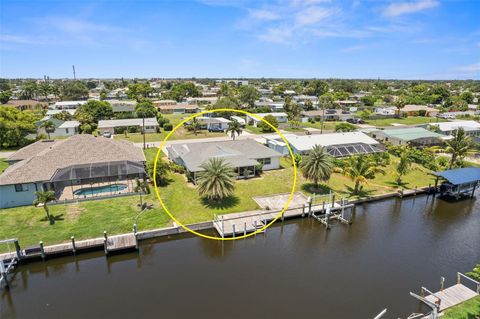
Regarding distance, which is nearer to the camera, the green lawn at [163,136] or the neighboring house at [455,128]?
the green lawn at [163,136]

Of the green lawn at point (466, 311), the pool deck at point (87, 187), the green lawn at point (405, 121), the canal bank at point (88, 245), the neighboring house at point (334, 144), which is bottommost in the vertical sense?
the green lawn at point (466, 311)

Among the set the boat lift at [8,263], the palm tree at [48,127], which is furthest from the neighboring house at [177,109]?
the boat lift at [8,263]

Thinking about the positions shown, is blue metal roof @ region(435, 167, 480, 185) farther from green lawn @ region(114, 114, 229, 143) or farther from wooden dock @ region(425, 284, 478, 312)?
green lawn @ region(114, 114, 229, 143)

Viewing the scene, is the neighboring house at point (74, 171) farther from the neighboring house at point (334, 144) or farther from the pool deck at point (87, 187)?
the neighboring house at point (334, 144)

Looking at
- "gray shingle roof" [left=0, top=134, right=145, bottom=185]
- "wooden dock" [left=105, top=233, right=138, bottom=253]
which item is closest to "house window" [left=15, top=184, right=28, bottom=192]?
"gray shingle roof" [left=0, top=134, right=145, bottom=185]

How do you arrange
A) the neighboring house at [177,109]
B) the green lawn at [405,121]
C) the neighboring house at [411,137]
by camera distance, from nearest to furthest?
1. the neighboring house at [411,137]
2. the green lawn at [405,121]
3. the neighboring house at [177,109]

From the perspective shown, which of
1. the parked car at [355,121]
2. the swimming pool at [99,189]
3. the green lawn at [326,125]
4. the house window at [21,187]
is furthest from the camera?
the parked car at [355,121]

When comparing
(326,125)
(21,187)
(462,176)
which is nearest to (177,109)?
(326,125)
